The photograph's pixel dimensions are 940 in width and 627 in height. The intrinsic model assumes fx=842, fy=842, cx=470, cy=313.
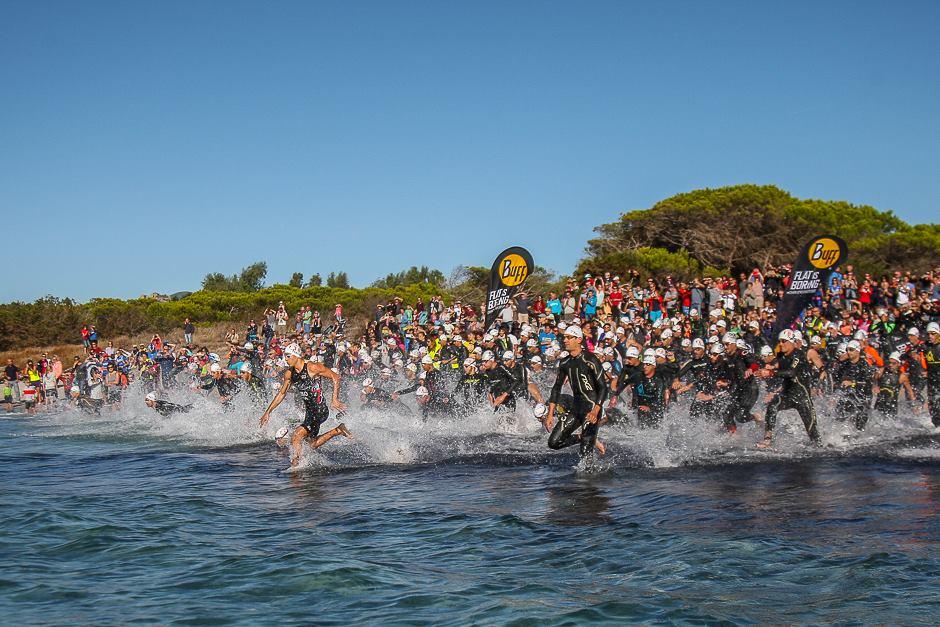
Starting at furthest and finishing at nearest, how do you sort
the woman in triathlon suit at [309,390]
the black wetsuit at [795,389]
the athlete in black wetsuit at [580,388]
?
the black wetsuit at [795,389]
the woman in triathlon suit at [309,390]
the athlete in black wetsuit at [580,388]

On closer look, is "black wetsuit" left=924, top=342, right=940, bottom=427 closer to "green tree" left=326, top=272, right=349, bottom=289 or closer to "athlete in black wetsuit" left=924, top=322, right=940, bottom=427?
"athlete in black wetsuit" left=924, top=322, right=940, bottom=427

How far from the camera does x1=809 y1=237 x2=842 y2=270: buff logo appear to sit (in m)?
17.8

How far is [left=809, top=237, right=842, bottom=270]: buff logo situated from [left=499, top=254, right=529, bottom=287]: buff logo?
20.3ft

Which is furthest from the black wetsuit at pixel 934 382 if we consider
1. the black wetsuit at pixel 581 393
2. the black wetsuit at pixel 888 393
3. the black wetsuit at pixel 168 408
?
the black wetsuit at pixel 168 408

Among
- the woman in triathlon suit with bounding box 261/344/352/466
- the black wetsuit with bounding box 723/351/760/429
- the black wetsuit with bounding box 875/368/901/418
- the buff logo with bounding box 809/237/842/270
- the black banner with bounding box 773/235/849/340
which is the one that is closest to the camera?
the woman in triathlon suit with bounding box 261/344/352/466

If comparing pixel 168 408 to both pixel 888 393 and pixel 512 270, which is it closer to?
pixel 512 270

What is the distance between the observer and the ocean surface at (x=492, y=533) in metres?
6.10

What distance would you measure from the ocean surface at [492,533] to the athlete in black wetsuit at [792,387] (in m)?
0.48

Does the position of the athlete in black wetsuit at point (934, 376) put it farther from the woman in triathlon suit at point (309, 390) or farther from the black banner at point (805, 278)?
the woman in triathlon suit at point (309, 390)

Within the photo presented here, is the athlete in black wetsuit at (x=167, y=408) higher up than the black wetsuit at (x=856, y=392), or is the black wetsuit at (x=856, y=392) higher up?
the black wetsuit at (x=856, y=392)

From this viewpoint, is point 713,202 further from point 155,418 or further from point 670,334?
point 155,418

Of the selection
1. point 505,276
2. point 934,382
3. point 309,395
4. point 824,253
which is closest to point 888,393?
point 934,382

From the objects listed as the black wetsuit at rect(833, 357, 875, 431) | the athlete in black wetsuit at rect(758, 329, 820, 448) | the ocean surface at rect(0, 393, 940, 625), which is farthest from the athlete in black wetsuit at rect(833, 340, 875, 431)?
the athlete in black wetsuit at rect(758, 329, 820, 448)

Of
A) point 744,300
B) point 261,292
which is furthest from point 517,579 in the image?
point 261,292
